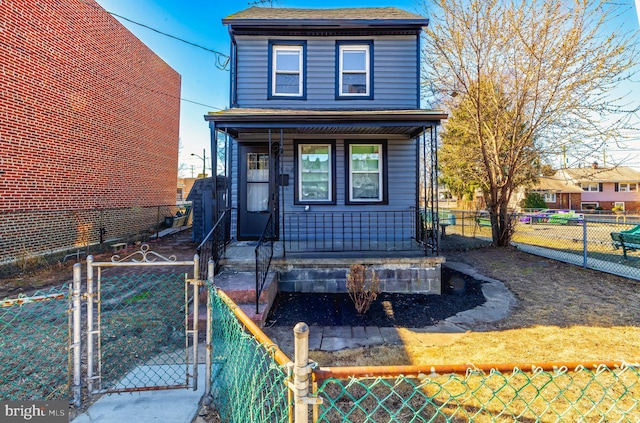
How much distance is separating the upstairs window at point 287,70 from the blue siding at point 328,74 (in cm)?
15

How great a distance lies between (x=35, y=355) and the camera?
11.2 feet

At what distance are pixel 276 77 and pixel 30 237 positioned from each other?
24.2 feet

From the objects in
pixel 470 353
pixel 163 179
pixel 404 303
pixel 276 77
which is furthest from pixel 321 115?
pixel 163 179

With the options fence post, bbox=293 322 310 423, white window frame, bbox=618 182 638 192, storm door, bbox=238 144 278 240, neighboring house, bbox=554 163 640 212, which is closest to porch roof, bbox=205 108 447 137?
storm door, bbox=238 144 278 240

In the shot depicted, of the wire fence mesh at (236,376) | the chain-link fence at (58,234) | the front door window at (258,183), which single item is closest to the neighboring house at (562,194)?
the front door window at (258,183)

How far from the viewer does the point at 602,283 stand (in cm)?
628

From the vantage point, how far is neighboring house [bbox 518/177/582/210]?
32.3 meters

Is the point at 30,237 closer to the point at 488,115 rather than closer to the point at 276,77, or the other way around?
the point at 276,77

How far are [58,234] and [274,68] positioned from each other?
7407 millimetres

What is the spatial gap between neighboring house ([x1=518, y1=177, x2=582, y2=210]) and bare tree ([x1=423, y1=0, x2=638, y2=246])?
89.3ft

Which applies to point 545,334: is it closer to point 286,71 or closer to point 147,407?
point 147,407

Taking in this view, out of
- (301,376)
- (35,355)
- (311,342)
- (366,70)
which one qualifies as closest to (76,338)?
(35,355)

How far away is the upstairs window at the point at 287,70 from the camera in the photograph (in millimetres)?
7598

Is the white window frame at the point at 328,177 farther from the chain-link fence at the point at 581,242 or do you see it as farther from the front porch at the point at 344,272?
the chain-link fence at the point at 581,242
